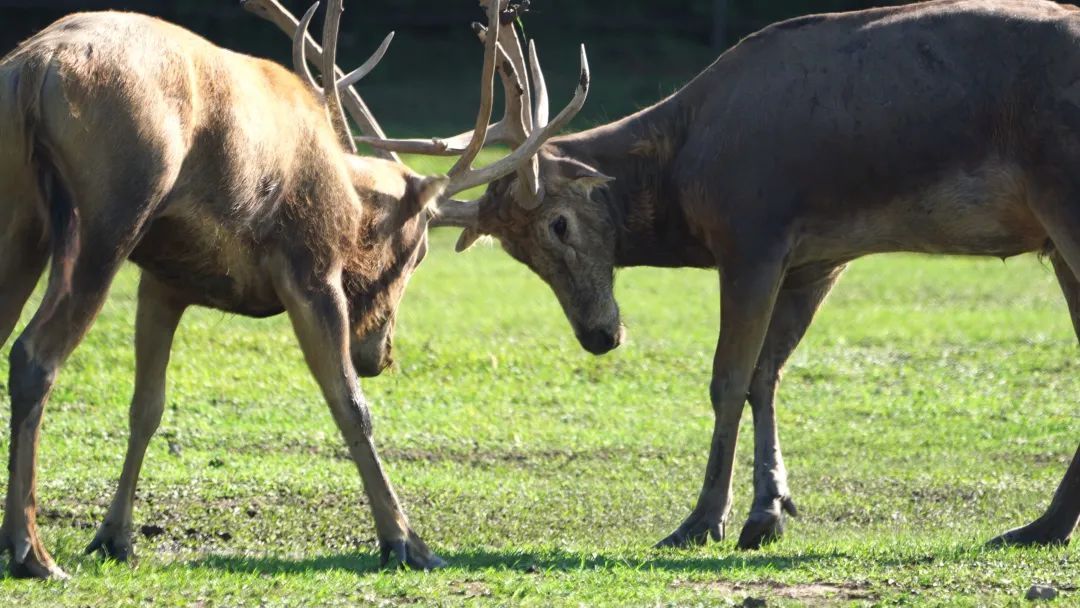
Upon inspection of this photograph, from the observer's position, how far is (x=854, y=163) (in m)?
8.52

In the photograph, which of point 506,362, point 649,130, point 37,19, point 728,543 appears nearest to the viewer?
point 728,543

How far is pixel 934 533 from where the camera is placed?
917 centimetres

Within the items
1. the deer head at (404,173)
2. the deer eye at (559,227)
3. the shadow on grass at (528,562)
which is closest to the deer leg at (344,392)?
the shadow on grass at (528,562)

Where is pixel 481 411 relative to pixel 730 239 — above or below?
below

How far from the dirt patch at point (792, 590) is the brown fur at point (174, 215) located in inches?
52.4

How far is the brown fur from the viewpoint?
6.65 m

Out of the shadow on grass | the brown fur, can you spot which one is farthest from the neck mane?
the shadow on grass

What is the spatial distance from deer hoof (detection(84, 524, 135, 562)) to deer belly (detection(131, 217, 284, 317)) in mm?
1098

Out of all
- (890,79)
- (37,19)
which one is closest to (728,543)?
(890,79)

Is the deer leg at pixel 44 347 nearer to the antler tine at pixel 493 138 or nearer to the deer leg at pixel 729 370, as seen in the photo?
the antler tine at pixel 493 138

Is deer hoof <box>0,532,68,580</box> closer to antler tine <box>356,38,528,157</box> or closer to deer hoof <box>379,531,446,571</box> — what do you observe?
deer hoof <box>379,531,446,571</box>

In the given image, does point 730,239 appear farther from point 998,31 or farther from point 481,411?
point 481,411

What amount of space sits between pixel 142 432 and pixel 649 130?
3.19 metres

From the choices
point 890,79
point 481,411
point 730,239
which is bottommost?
point 481,411
